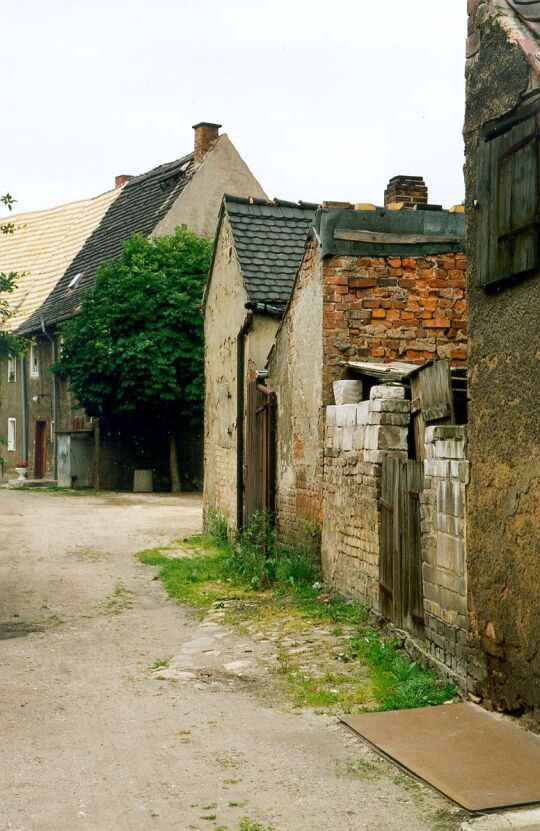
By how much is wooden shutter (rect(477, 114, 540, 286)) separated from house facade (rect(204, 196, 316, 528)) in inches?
324

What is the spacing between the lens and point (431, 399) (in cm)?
831

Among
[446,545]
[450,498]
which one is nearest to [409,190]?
[450,498]

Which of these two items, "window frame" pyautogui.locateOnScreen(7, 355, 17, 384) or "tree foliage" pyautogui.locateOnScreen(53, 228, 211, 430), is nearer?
"tree foliage" pyautogui.locateOnScreen(53, 228, 211, 430)

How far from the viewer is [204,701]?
7191 millimetres

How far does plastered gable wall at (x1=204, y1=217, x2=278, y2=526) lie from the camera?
15.2 metres

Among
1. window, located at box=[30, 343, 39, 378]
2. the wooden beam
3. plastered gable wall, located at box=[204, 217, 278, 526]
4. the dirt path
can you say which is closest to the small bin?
window, located at box=[30, 343, 39, 378]

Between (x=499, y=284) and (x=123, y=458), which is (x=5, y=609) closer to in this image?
(x=499, y=284)

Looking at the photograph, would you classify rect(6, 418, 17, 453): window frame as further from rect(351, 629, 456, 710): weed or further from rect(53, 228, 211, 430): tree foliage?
rect(351, 629, 456, 710): weed

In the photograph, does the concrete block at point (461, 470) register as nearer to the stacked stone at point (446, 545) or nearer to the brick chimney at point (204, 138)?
the stacked stone at point (446, 545)

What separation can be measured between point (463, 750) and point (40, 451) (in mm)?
33533

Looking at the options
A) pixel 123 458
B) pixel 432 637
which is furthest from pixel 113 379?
pixel 432 637

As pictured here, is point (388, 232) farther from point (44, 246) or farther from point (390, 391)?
point (44, 246)

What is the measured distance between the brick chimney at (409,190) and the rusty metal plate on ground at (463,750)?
886 centimetres

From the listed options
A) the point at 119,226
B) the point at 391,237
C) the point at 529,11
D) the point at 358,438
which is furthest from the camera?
the point at 119,226
